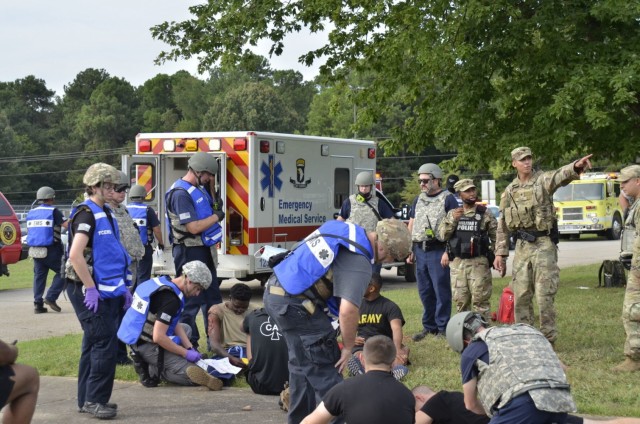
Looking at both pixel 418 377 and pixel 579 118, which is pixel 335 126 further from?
pixel 418 377

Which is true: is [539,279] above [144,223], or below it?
below

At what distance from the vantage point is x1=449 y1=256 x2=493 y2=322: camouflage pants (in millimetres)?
9859

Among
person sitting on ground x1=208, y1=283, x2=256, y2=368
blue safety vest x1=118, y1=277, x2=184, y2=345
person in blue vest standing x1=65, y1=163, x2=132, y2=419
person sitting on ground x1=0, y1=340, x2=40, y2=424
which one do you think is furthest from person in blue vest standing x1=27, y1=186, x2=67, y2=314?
person sitting on ground x1=0, y1=340, x2=40, y2=424

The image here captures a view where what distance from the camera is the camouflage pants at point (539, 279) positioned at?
895 centimetres

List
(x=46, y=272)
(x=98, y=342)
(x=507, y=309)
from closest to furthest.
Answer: (x=98, y=342) → (x=507, y=309) → (x=46, y=272)

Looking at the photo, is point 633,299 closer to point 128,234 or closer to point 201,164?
point 201,164

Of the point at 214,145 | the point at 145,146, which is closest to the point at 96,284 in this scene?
the point at 214,145

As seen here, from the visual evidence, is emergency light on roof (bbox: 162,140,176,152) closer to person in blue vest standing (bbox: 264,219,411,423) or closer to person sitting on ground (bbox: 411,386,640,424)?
person in blue vest standing (bbox: 264,219,411,423)

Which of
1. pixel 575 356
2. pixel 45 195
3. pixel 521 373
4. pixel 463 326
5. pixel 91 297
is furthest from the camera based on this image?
pixel 45 195

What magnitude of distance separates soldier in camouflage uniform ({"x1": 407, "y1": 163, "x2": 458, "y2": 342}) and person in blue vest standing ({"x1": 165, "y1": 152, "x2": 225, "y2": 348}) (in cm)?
240


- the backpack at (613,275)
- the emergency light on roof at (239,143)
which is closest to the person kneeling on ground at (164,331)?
the emergency light on roof at (239,143)

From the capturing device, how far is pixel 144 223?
12.4m

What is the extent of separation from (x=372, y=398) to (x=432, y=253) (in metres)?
5.86

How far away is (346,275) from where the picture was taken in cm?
535
